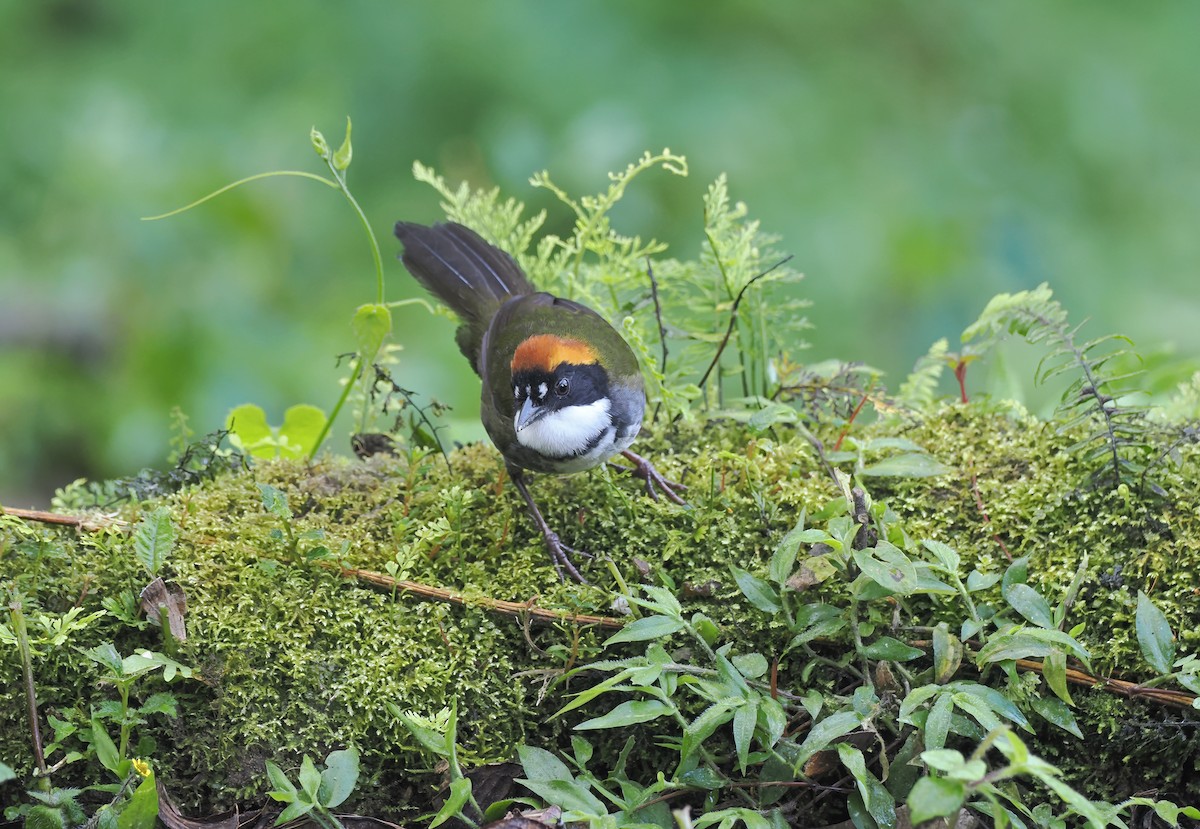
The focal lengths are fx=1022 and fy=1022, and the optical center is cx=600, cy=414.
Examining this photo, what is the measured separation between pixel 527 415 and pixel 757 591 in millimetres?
885

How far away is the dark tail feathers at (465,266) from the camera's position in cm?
350

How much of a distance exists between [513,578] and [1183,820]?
1.60 metres

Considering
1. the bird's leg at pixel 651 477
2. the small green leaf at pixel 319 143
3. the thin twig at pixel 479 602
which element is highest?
the small green leaf at pixel 319 143

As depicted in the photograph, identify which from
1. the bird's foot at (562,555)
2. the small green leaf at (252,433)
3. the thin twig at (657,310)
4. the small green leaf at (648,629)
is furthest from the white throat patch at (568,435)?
the small green leaf at (252,433)

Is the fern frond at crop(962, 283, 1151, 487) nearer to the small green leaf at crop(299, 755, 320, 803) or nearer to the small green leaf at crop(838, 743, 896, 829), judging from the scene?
the small green leaf at crop(838, 743, 896, 829)

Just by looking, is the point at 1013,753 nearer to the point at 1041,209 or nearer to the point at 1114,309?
the point at 1114,309

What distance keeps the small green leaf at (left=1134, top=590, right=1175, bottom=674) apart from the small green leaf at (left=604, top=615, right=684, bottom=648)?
3.29ft

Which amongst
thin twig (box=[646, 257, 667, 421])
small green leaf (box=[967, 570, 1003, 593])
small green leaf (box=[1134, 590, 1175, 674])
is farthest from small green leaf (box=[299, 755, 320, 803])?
small green leaf (box=[1134, 590, 1175, 674])

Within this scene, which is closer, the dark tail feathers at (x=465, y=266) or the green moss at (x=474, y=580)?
the green moss at (x=474, y=580)

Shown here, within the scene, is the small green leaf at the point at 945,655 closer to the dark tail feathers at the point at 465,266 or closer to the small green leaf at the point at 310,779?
the small green leaf at the point at 310,779

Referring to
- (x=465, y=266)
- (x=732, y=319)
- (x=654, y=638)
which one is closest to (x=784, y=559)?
(x=654, y=638)

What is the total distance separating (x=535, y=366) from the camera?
9.90ft

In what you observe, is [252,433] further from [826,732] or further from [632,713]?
[826,732]

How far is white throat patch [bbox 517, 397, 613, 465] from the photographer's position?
9.30ft
